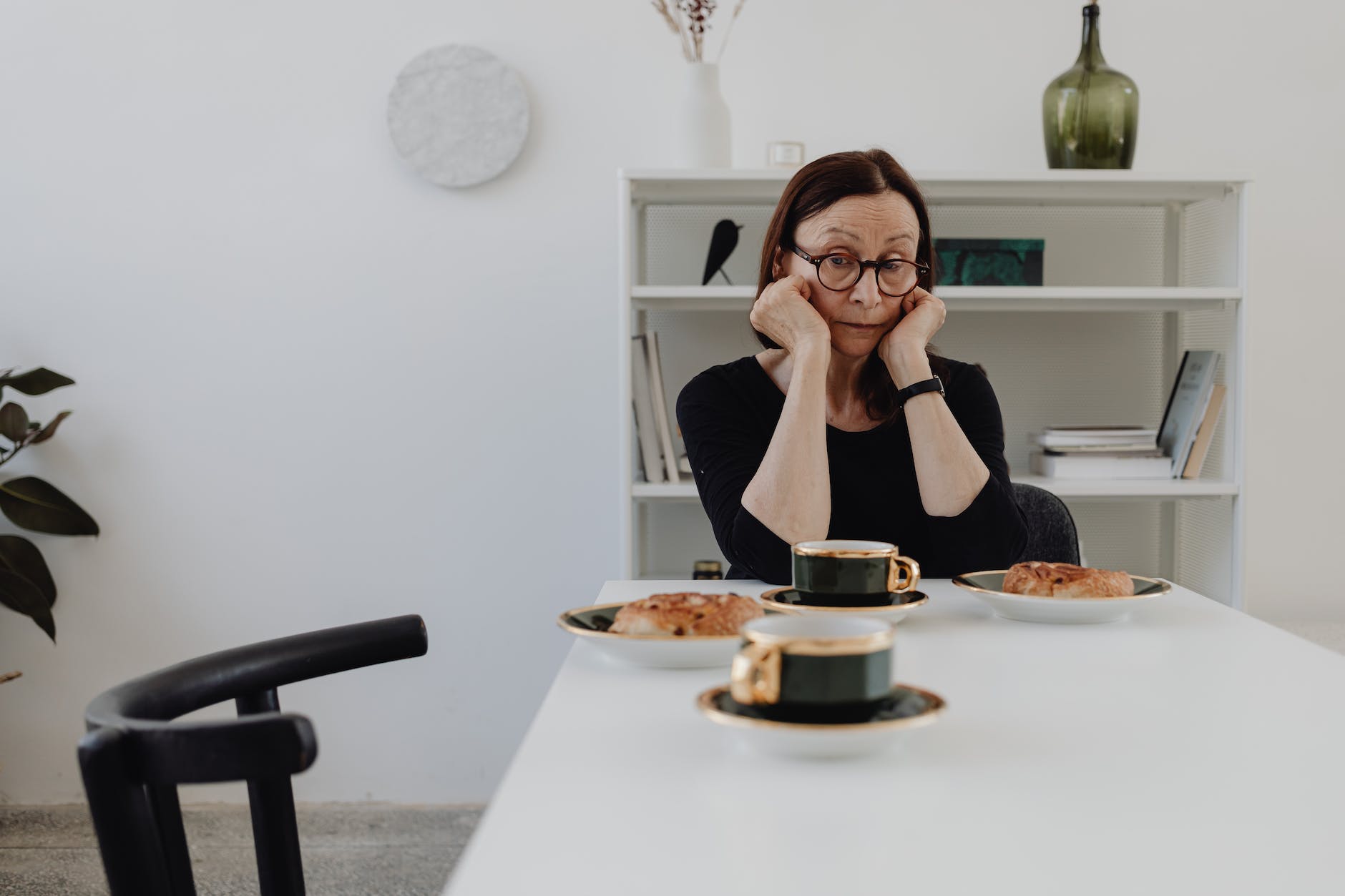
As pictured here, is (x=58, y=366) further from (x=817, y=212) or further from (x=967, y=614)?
(x=967, y=614)

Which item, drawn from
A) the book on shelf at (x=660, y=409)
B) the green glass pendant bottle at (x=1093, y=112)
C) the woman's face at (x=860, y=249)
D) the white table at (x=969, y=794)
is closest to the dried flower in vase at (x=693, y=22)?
the book on shelf at (x=660, y=409)

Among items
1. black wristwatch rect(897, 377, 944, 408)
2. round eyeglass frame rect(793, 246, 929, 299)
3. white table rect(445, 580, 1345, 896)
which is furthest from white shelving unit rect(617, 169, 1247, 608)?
white table rect(445, 580, 1345, 896)

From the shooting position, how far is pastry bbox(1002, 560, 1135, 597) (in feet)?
3.26

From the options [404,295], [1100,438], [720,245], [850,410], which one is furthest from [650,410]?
[1100,438]

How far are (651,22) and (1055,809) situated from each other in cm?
229

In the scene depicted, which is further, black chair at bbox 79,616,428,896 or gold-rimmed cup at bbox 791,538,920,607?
gold-rimmed cup at bbox 791,538,920,607

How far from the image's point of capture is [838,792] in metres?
0.58

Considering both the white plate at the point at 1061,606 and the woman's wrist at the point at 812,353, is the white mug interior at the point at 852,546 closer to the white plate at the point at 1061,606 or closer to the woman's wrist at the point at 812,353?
the white plate at the point at 1061,606

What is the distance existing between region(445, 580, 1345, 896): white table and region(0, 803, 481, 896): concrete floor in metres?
1.67

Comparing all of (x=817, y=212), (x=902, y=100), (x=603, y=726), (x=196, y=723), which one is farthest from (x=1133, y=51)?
(x=196, y=723)

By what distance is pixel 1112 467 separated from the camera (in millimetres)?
2285

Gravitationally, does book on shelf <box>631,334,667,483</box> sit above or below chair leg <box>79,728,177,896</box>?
above

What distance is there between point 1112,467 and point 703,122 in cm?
110

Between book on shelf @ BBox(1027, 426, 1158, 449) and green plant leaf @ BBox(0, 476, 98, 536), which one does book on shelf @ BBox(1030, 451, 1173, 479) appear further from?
green plant leaf @ BBox(0, 476, 98, 536)
